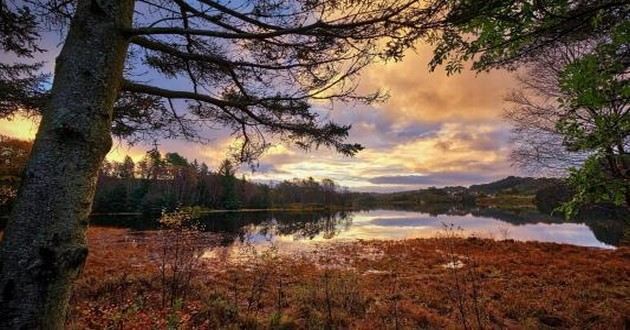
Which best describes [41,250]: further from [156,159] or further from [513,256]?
[513,256]

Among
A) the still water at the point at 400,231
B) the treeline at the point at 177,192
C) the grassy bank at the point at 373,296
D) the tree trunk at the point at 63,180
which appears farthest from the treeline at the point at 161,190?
the tree trunk at the point at 63,180

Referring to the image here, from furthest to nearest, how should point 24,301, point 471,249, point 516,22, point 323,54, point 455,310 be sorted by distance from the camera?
point 471,249 → point 455,310 → point 323,54 → point 516,22 → point 24,301

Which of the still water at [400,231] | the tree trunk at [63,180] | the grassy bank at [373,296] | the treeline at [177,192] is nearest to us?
the tree trunk at [63,180]

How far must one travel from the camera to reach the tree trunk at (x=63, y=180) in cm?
161

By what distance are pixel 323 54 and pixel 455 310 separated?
484 centimetres

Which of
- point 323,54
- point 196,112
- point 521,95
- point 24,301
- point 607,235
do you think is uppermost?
point 521,95

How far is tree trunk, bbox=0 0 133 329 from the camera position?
1.61 m

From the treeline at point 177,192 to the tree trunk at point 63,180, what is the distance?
28048mm

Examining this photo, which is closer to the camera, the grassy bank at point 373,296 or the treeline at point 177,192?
the grassy bank at point 373,296

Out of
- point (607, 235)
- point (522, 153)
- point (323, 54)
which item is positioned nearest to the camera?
point (323, 54)

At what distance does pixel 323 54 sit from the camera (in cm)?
325

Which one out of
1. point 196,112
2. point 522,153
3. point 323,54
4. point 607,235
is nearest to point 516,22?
point 323,54

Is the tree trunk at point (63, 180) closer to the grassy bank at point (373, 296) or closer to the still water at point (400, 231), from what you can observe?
the grassy bank at point (373, 296)

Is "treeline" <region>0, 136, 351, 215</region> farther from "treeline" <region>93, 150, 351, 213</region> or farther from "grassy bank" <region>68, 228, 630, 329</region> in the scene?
"grassy bank" <region>68, 228, 630, 329</region>
